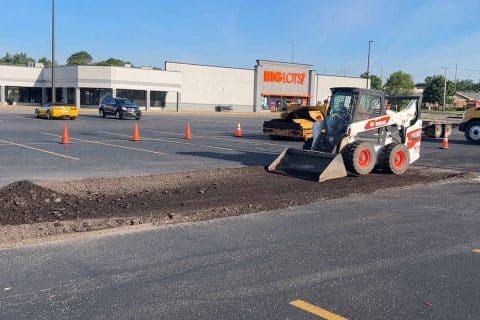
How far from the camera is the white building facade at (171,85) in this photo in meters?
63.8

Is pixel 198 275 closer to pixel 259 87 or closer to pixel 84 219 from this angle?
pixel 84 219

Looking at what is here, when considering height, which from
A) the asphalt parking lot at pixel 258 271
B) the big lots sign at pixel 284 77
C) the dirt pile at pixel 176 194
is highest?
the big lots sign at pixel 284 77

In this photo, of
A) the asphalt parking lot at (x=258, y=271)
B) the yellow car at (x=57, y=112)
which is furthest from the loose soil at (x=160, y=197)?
the yellow car at (x=57, y=112)

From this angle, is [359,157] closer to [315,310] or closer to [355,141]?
[355,141]

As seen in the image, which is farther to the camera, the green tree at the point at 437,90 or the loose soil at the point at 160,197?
the green tree at the point at 437,90

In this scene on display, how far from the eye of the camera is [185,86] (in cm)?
7019

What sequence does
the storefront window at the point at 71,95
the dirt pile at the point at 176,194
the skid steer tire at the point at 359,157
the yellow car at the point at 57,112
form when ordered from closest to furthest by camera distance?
the dirt pile at the point at 176,194 < the skid steer tire at the point at 359,157 < the yellow car at the point at 57,112 < the storefront window at the point at 71,95

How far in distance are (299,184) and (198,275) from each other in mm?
6646

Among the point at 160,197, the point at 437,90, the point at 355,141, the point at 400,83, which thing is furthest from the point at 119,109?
the point at 437,90

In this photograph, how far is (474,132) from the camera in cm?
2634

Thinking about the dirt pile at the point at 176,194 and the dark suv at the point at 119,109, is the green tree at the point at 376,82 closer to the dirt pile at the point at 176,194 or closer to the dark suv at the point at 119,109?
the dark suv at the point at 119,109

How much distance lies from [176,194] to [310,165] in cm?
404

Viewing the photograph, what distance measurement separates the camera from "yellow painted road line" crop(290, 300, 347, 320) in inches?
184

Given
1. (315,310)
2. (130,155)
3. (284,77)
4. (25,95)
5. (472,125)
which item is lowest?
(315,310)
